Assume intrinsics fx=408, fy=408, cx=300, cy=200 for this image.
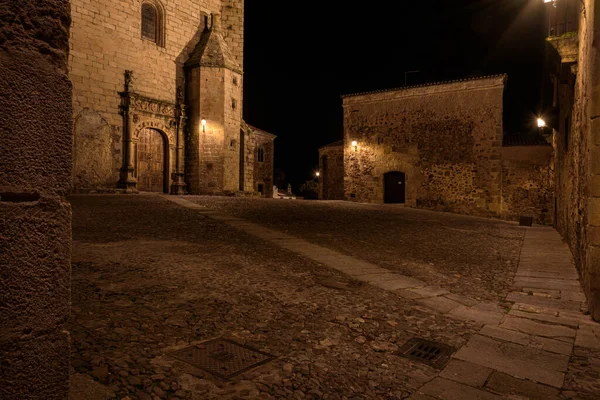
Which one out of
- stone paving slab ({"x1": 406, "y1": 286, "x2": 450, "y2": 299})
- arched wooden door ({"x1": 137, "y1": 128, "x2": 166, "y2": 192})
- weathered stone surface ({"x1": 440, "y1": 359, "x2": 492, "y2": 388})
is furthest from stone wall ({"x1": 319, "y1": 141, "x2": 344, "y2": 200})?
weathered stone surface ({"x1": 440, "y1": 359, "x2": 492, "y2": 388})

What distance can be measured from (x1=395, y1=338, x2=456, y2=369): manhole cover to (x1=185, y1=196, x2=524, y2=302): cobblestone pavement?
1.50 m

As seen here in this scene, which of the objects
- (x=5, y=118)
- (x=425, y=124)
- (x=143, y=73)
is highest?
(x=143, y=73)

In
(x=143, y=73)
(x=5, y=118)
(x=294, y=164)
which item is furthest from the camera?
(x=294, y=164)

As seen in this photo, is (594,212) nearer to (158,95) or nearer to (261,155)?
(158,95)

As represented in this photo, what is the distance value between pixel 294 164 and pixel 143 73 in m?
42.1

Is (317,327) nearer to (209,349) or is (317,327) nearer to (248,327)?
(248,327)

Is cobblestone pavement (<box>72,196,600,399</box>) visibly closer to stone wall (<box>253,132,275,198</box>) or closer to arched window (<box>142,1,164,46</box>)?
arched window (<box>142,1,164,46</box>)

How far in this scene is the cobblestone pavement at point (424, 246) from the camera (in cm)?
486

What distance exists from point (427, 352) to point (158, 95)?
17062mm

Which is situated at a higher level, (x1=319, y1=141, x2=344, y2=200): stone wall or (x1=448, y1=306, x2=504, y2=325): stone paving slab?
(x1=319, y1=141, x2=344, y2=200): stone wall

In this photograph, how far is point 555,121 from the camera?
1038cm

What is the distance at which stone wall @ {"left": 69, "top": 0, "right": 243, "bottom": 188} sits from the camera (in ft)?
48.9

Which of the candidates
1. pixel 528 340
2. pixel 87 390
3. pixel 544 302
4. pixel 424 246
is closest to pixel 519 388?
pixel 528 340

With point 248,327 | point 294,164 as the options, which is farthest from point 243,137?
point 294,164
